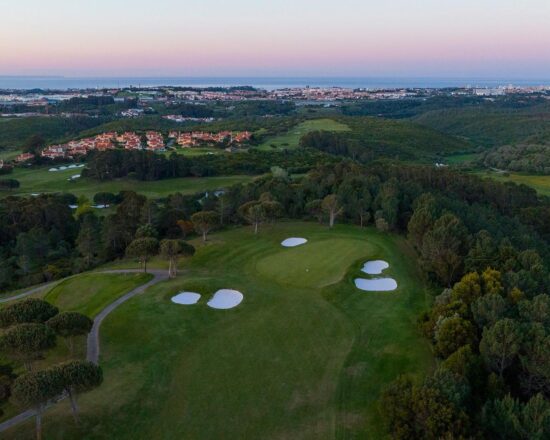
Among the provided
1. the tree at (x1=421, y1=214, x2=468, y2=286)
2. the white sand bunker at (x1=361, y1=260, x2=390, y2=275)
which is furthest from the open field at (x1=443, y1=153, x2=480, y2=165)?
the white sand bunker at (x1=361, y1=260, x2=390, y2=275)

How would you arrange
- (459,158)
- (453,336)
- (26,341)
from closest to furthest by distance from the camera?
(26,341), (453,336), (459,158)

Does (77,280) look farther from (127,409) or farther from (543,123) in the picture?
(543,123)

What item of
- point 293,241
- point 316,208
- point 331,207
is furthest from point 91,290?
point 316,208

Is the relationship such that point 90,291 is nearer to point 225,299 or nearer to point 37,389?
point 225,299

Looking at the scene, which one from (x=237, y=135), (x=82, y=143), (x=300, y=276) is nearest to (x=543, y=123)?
(x=237, y=135)

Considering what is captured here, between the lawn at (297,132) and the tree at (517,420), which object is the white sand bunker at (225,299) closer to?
the tree at (517,420)
